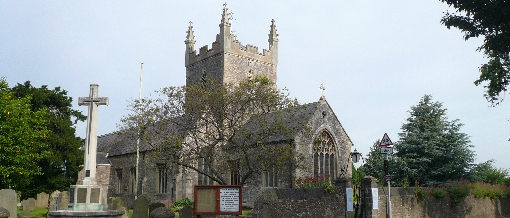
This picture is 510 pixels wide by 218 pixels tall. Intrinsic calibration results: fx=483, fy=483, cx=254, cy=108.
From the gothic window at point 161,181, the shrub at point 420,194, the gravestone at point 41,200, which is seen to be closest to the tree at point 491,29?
the shrub at point 420,194

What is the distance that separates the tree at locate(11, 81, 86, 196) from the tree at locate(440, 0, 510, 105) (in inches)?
902

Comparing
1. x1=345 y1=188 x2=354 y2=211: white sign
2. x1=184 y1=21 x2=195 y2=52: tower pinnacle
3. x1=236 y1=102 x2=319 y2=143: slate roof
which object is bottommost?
x1=345 y1=188 x2=354 y2=211: white sign

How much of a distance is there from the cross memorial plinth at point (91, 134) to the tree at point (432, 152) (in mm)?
20488

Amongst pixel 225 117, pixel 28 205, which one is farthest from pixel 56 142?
pixel 225 117

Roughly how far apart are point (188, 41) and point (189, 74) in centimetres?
328

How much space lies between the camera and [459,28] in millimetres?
18266

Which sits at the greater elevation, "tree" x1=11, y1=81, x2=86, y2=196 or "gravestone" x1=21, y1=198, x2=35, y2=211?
"tree" x1=11, y1=81, x2=86, y2=196

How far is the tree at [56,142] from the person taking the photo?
2934 cm

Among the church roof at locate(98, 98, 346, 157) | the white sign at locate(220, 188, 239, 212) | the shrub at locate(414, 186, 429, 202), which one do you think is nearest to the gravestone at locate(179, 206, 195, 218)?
the white sign at locate(220, 188, 239, 212)

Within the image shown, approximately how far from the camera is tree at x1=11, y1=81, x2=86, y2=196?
2934 centimetres

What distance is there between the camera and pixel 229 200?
14555 millimetres

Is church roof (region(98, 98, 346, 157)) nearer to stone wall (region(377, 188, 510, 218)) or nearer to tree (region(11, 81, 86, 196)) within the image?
tree (region(11, 81, 86, 196))

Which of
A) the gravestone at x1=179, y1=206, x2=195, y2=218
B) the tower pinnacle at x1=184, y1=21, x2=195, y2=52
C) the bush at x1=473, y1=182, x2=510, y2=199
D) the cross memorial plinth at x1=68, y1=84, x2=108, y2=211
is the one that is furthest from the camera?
the tower pinnacle at x1=184, y1=21, x2=195, y2=52

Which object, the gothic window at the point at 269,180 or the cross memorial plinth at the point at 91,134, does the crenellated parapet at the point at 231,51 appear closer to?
the gothic window at the point at 269,180
